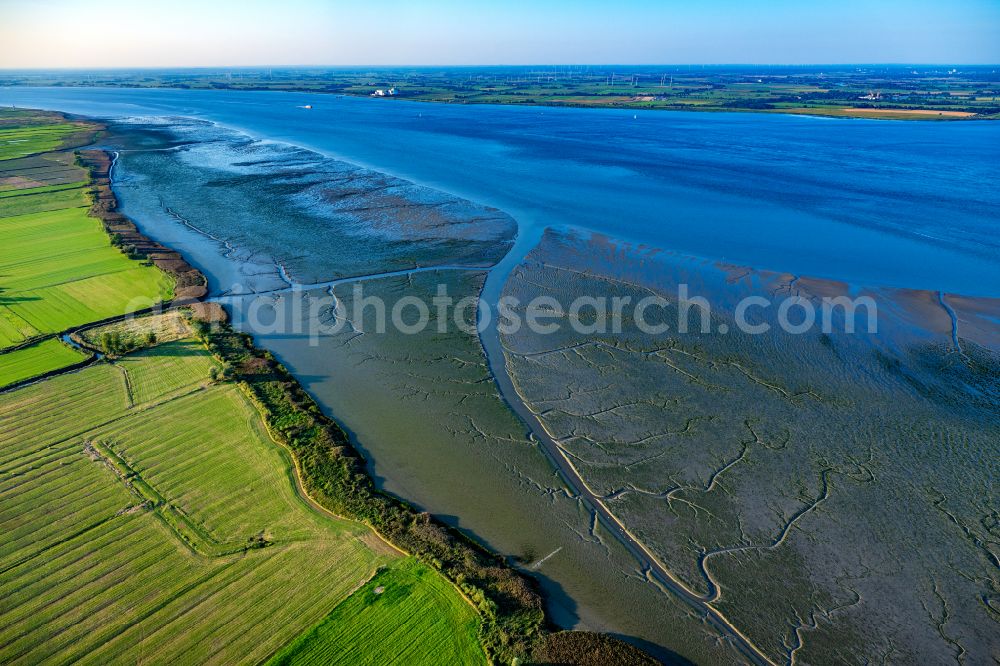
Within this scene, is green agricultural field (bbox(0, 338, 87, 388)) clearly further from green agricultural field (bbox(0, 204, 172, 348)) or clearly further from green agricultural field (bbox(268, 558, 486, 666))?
green agricultural field (bbox(268, 558, 486, 666))

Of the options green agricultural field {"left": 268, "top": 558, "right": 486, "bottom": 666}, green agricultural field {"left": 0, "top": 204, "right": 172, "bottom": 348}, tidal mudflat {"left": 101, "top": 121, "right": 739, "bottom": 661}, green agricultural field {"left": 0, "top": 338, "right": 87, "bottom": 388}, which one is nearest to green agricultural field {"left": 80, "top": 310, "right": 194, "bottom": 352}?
green agricultural field {"left": 0, "top": 338, "right": 87, "bottom": 388}

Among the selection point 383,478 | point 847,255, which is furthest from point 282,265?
point 847,255

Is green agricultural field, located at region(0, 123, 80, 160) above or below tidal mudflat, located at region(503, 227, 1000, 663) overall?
above

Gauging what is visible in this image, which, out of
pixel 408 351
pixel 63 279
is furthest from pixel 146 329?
pixel 408 351

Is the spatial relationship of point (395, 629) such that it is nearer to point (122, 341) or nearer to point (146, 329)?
point (122, 341)

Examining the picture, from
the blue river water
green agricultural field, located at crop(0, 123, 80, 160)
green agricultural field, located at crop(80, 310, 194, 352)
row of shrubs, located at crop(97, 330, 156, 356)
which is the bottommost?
green agricultural field, located at crop(80, 310, 194, 352)

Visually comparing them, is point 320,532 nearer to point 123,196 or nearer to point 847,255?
point 847,255

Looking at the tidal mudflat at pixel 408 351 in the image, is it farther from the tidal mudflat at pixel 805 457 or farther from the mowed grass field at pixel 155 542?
the mowed grass field at pixel 155 542

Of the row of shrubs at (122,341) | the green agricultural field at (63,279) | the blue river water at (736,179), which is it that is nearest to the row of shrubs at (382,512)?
the row of shrubs at (122,341)
